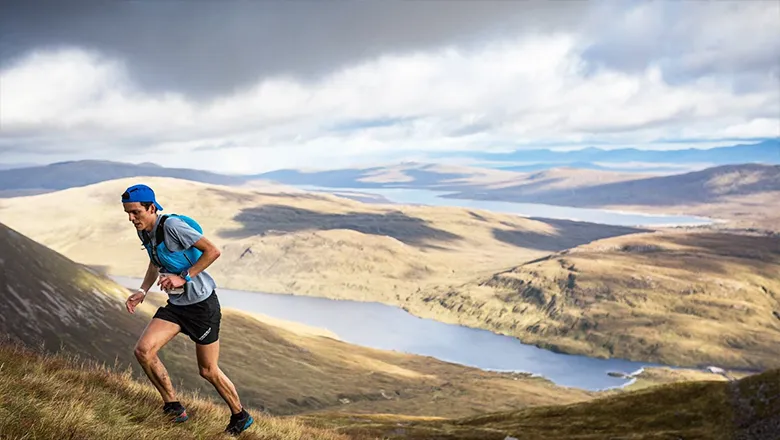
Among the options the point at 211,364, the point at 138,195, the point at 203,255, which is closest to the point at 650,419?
the point at 211,364

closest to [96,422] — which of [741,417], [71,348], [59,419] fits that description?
[59,419]

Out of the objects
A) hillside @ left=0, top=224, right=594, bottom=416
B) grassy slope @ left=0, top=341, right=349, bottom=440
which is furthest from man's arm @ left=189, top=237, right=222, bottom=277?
hillside @ left=0, top=224, right=594, bottom=416

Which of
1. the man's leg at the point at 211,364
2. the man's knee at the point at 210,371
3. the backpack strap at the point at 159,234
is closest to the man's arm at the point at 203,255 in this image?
the backpack strap at the point at 159,234

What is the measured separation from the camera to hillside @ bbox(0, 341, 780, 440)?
9289 millimetres

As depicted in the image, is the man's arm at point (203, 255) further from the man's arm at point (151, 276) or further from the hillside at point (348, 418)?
the hillside at point (348, 418)

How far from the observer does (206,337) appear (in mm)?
11359

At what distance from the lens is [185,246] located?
435 inches

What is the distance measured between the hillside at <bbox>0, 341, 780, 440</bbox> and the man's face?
3.34 m

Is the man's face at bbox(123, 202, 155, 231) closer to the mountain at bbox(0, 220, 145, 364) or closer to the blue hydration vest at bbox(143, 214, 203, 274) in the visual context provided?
the blue hydration vest at bbox(143, 214, 203, 274)

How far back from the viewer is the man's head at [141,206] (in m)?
10.8

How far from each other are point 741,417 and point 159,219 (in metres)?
72.0

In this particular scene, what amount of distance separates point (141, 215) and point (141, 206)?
0.58 feet

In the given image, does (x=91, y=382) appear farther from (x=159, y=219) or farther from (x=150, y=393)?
(x=159, y=219)

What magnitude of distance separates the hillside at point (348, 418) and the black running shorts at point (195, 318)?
70.3 inches
